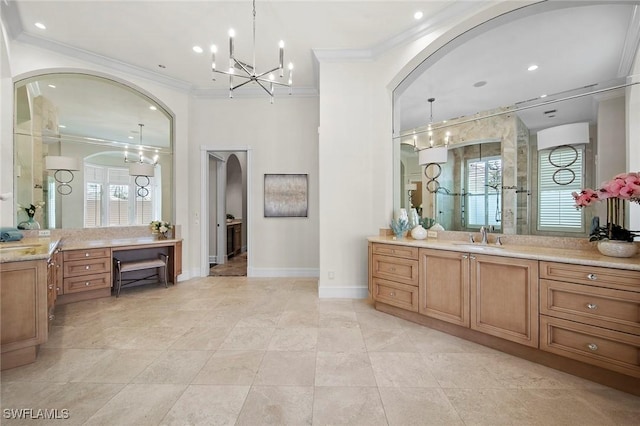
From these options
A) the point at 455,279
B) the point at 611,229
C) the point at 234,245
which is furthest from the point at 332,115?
the point at 234,245

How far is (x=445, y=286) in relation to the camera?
2.53 meters

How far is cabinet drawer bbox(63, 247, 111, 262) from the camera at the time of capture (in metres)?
3.33

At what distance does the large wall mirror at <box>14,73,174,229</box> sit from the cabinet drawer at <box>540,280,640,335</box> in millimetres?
5354

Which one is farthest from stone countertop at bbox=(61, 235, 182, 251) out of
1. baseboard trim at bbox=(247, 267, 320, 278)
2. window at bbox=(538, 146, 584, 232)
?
window at bbox=(538, 146, 584, 232)

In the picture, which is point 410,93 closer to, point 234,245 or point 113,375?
point 113,375

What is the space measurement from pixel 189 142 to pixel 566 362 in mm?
5889

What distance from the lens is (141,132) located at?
175 inches

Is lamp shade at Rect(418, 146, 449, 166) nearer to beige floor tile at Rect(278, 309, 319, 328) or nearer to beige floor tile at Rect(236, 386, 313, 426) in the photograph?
beige floor tile at Rect(278, 309, 319, 328)

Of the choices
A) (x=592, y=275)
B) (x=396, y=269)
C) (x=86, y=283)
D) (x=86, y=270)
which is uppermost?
(x=592, y=275)

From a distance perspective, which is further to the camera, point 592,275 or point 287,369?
point 287,369

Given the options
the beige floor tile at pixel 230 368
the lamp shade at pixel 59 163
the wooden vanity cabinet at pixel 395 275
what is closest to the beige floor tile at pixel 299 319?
the beige floor tile at pixel 230 368

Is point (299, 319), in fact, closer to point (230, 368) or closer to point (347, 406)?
point (230, 368)

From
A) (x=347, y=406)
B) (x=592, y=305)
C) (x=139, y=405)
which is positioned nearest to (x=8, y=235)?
(x=139, y=405)

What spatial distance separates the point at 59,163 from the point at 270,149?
3.17 meters
